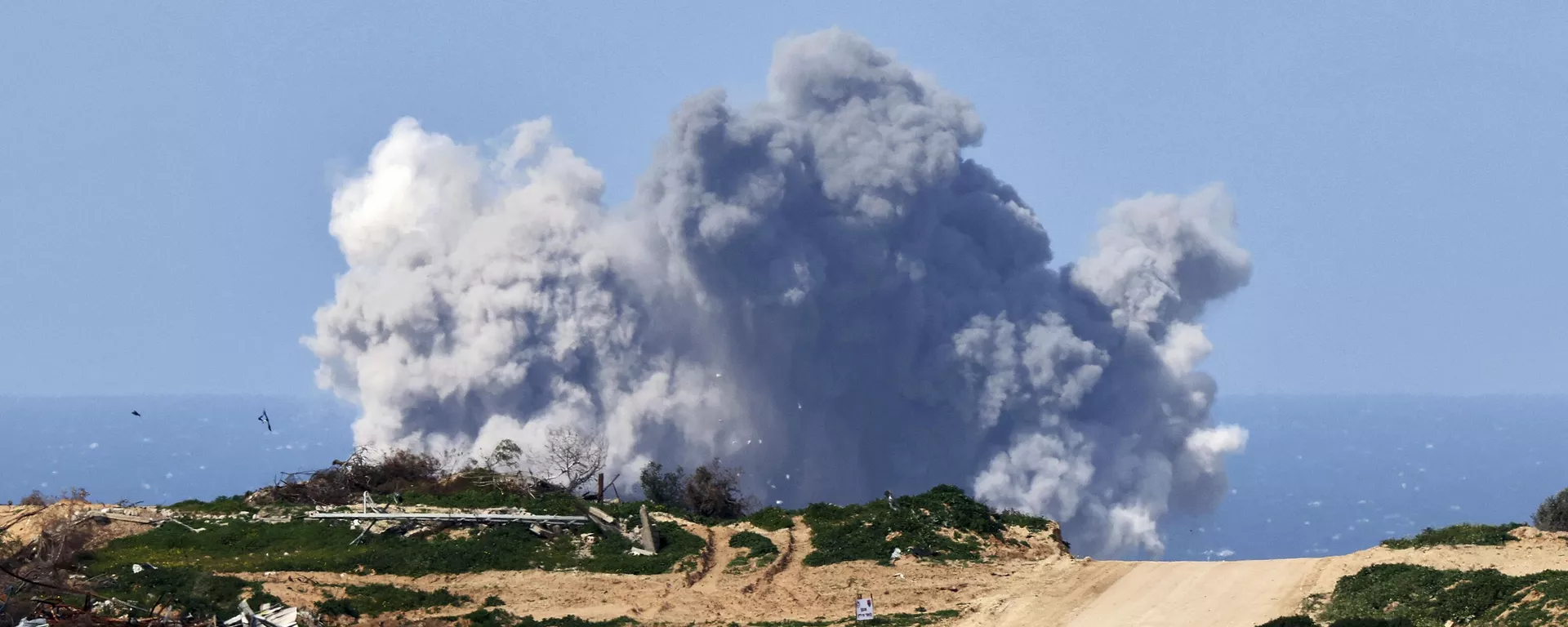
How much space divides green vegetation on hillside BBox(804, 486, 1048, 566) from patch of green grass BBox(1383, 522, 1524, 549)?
34.0ft

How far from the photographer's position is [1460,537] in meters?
33.9

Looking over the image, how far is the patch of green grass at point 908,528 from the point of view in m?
37.1

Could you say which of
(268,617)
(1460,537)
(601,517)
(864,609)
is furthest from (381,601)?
(1460,537)

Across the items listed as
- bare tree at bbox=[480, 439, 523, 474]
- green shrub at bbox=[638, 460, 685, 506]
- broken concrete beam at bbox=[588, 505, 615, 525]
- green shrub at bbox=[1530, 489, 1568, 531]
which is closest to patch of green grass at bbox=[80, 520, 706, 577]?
broken concrete beam at bbox=[588, 505, 615, 525]

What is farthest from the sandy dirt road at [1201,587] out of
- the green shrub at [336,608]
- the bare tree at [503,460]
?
the bare tree at [503,460]

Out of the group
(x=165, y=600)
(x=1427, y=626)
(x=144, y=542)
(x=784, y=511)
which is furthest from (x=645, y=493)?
(x=1427, y=626)

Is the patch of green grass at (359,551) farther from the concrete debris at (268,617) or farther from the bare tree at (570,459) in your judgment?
the bare tree at (570,459)

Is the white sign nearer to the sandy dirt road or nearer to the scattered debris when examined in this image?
the sandy dirt road

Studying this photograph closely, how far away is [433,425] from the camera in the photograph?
8681 cm

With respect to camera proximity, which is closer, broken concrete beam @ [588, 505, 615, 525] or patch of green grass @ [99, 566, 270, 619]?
patch of green grass @ [99, 566, 270, 619]

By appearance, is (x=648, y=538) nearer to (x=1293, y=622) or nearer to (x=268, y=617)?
(x=268, y=617)

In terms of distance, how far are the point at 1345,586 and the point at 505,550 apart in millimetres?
22238

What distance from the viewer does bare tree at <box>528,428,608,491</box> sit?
51.5m

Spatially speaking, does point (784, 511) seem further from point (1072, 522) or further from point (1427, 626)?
point (1072, 522)
